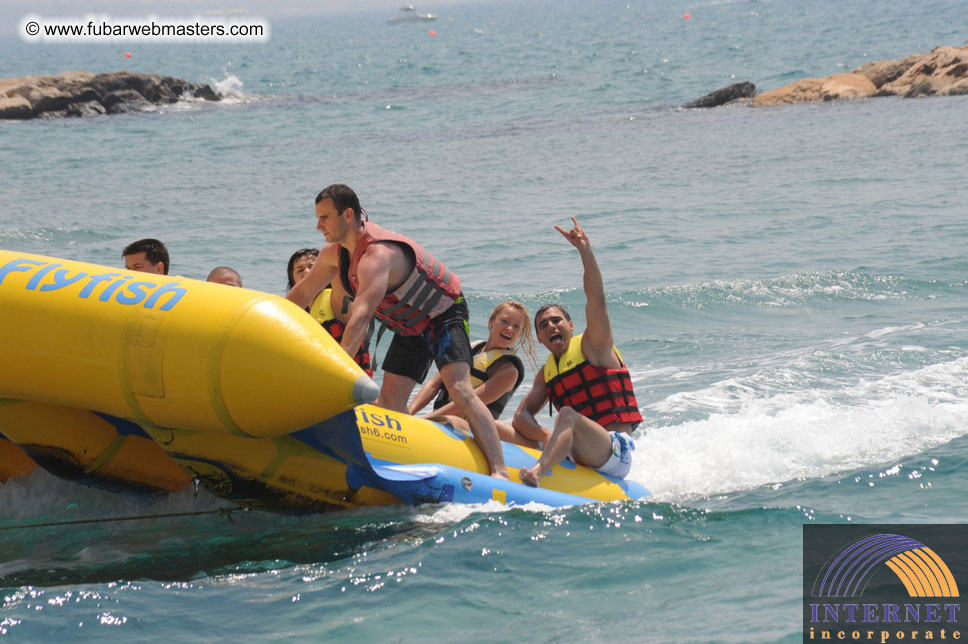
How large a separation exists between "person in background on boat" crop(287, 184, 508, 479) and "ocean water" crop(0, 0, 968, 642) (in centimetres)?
52

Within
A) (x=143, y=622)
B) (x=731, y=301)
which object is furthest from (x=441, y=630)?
(x=731, y=301)

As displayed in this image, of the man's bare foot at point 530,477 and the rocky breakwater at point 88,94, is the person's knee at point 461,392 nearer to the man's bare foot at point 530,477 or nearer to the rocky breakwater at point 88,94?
the man's bare foot at point 530,477

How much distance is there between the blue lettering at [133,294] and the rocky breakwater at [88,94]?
24.2 m

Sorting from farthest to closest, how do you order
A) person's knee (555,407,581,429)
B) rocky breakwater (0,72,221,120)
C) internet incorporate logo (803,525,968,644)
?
rocky breakwater (0,72,221,120) < person's knee (555,407,581,429) < internet incorporate logo (803,525,968,644)

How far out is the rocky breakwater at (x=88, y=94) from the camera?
25.7 meters

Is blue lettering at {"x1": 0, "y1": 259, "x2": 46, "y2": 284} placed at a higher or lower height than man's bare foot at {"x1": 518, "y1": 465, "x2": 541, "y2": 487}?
higher

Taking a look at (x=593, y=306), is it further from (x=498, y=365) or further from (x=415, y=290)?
(x=415, y=290)

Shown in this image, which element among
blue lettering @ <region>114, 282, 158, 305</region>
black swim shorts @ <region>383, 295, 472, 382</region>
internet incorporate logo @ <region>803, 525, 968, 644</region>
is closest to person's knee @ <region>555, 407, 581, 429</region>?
black swim shorts @ <region>383, 295, 472, 382</region>

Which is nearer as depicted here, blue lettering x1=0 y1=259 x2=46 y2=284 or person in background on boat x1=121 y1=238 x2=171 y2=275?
blue lettering x1=0 y1=259 x2=46 y2=284

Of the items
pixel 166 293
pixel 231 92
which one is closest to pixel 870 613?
pixel 166 293

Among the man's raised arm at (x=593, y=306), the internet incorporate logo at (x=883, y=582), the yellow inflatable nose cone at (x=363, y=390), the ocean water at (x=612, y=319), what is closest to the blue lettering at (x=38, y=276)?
the ocean water at (x=612, y=319)

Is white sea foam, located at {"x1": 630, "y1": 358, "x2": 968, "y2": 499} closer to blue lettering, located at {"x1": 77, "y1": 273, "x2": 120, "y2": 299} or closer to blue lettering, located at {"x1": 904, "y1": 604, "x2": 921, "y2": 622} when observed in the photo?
blue lettering, located at {"x1": 904, "y1": 604, "x2": 921, "y2": 622}

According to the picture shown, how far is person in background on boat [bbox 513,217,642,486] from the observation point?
4.61 metres

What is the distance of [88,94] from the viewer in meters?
27.0
